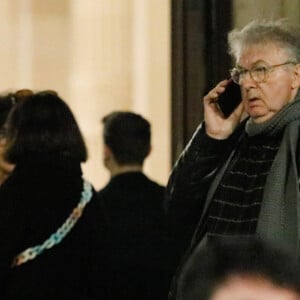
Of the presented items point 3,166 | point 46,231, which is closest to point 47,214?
point 46,231

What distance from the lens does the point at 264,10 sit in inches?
262

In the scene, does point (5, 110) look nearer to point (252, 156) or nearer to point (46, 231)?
point (46, 231)

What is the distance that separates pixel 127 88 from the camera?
309 inches

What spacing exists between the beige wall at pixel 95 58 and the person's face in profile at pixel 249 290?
17.0 feet

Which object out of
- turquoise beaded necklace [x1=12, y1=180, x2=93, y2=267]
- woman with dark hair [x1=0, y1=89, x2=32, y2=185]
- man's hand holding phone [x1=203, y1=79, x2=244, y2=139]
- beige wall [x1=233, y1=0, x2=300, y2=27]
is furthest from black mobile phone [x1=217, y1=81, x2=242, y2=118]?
beige wall [x1=233, y1=0, x2=300, y2=27]

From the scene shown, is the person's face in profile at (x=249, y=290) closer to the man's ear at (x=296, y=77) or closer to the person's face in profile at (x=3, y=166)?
the man's ear at (x=296, y=77)

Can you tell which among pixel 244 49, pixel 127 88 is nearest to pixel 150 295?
pixel 244 49

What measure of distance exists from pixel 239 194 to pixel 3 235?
866mm

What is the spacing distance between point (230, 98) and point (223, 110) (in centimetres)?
7

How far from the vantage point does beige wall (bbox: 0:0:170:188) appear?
7.53m

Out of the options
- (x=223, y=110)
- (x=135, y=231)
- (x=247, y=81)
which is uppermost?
(x=247, y=81)

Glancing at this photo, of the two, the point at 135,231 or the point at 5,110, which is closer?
the point at 5,110

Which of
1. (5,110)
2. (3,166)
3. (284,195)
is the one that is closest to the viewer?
(284,195)

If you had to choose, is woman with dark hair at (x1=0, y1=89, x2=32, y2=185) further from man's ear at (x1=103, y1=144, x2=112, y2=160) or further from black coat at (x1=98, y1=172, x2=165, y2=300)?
man's ear at (x1=103, y1=144, x2=112, y2=160)
